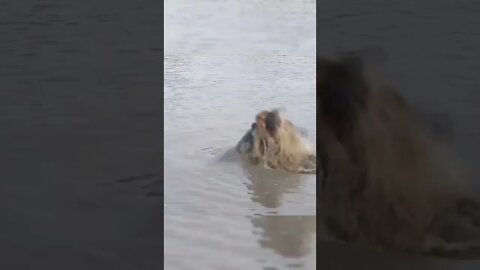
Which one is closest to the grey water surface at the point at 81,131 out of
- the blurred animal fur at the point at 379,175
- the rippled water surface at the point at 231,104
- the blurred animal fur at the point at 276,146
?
the rippled water surface at the point at 231,104

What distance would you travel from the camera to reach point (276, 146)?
1937 mm

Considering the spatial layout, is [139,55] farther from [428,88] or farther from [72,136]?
[428,88]

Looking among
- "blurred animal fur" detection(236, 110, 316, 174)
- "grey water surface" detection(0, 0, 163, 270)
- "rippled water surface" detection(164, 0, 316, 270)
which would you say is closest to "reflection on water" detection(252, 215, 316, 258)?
"rippled water surface" detection(164, 0, 316, 270)

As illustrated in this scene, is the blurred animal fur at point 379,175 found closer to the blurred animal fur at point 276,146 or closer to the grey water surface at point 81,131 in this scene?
the blurred animal fur at point 276,146

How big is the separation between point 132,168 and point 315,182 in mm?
521

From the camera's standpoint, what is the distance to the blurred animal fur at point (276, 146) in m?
1.92

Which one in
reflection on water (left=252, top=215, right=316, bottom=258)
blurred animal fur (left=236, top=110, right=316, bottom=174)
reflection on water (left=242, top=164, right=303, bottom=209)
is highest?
blurred animal fur (left=236, top=110, right=316, bottom=174)

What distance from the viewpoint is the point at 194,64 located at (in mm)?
1966

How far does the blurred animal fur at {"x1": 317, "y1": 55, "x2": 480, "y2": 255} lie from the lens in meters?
1.87

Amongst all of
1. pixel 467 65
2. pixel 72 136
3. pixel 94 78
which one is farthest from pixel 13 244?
pixel 467 65

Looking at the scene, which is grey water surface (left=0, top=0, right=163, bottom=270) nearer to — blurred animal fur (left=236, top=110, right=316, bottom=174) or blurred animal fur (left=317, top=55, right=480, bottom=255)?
blurred animal fur (left=236, top=110, right=316, bottom=174)

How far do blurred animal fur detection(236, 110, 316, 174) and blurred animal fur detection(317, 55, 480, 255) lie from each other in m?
0.05

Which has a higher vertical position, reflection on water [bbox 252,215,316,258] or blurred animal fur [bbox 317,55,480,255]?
blurred animal fur [bbox 317,55,480,255]

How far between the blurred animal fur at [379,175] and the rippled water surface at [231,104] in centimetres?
6
